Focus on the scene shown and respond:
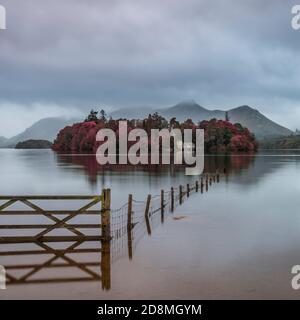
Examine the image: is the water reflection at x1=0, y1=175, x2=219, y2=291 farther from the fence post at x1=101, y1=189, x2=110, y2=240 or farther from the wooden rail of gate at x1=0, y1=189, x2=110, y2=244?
the fence post at x1=101, y1=189, x2=110, y2=240

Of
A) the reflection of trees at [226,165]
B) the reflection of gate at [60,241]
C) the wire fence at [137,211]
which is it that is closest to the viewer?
the reflection of gate at [60,241]

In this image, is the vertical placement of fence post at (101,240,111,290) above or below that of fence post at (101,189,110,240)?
below

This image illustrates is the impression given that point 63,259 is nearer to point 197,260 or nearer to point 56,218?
point 56,218

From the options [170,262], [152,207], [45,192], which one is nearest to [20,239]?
[170,262]

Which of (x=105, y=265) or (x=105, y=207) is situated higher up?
(x=105, y=207)

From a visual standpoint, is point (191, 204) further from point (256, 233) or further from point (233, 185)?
point (233, 185)

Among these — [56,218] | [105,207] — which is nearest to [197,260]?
[105,207]

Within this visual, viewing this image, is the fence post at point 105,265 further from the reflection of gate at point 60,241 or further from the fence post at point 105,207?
the fence post at point 105,207

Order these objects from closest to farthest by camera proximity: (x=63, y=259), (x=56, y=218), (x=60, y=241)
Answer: (x=56, y=218) < (x=60, y=241) < (x=63, y=259)

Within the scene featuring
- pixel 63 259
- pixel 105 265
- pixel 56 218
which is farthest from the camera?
pixel 63 259

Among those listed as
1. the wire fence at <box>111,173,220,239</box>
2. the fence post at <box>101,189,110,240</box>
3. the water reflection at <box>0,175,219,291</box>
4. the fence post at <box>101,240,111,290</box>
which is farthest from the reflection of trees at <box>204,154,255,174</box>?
the fence post at <box>101,189,110,240</box>

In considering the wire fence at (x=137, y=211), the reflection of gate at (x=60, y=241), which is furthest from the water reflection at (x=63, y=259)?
the wire fence at (x=137, y=211)

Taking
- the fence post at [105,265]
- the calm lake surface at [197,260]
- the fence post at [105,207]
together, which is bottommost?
the calm lake surface at [197,260]

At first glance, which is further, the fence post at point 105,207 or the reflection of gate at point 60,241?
the fence post at point 105,207
